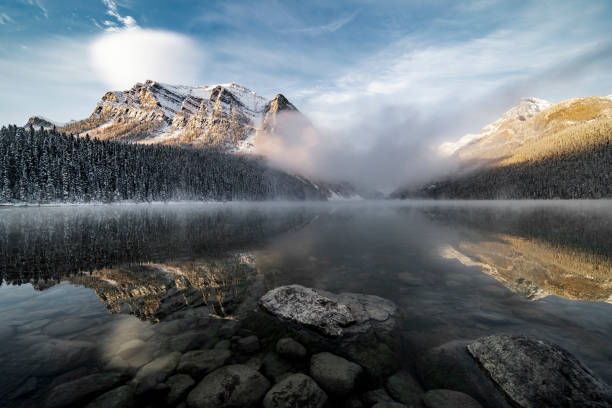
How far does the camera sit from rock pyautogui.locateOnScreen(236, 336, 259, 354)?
8.31 meters

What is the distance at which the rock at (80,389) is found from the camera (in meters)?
5.64

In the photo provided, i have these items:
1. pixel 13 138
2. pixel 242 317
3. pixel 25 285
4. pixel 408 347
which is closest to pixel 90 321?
pixel 242 317

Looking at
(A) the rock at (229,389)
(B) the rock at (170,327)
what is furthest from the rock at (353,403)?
(B) the rock at (170,327)

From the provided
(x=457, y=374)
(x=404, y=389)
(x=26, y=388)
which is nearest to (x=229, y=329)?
(x=26, y=388)

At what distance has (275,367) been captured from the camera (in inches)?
296

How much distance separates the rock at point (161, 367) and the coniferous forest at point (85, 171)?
4639 inches

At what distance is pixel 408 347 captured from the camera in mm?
8656

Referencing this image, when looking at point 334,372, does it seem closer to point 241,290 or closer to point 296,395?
point 296,395

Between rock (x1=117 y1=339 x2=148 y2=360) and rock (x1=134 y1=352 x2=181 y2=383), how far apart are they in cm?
95

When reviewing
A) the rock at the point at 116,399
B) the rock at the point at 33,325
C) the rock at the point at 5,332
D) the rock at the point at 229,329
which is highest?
the rock at the point at 5,332

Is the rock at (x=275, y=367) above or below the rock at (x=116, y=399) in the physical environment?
below

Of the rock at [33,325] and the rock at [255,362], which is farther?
the rock at [33,325]

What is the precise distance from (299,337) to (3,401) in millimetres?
7747

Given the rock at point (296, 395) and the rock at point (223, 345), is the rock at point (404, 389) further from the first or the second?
the rock at point (223, 345)
